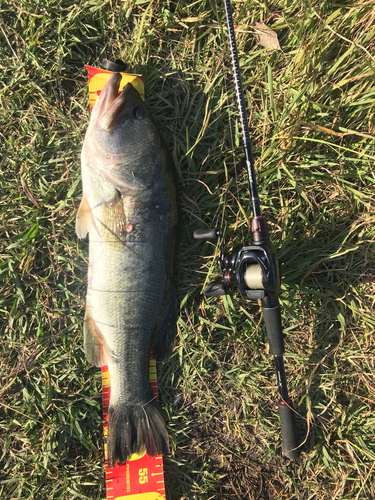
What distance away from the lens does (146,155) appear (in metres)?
2.11

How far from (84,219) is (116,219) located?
30 centimetres

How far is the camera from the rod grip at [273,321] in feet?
6.79

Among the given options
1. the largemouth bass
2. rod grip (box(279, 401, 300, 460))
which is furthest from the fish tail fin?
rod grip (box(279, 401, 300, 460))

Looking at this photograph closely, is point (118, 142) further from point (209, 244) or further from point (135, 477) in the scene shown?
point (135, 477)

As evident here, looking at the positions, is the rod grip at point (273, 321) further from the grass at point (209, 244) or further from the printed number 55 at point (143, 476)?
the printed number 55 at point (143, 476)

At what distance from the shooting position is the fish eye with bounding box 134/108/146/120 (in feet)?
6.96

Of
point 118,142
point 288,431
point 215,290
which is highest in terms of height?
point 118,142

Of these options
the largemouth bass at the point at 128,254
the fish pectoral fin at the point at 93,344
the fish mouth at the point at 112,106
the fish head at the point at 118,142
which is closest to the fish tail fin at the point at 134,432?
the largemouth bass at the point at 128,254

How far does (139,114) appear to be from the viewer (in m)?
2.13

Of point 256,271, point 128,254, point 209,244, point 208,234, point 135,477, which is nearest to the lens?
point 256,271

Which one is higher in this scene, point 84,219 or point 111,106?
point 111,106

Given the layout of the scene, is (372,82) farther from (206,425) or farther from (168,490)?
(168,490)

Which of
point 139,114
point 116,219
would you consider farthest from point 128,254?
point 139,114

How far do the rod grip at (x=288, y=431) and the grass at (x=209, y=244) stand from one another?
155 millimetres
